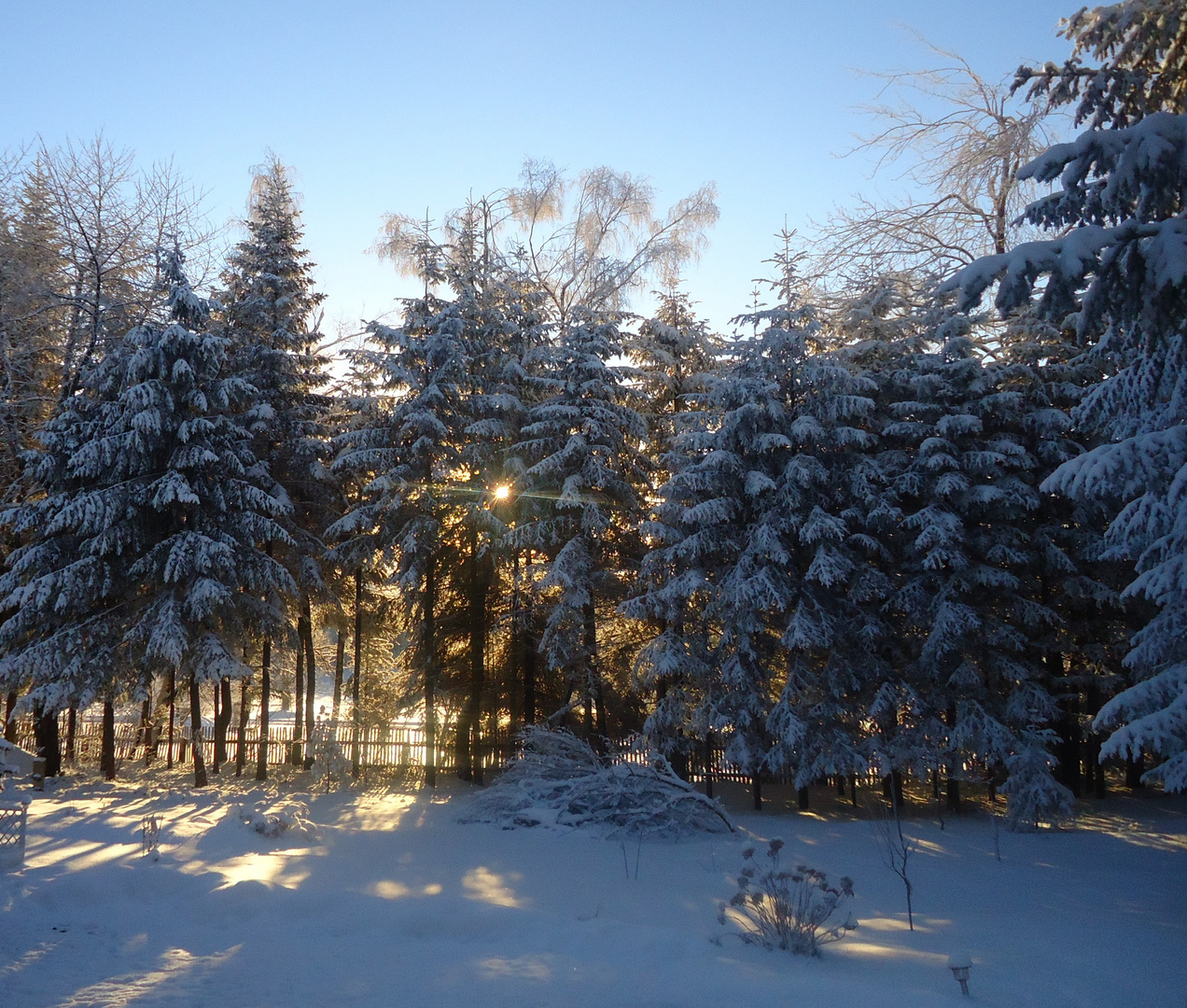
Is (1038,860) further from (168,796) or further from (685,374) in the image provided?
(168,796)

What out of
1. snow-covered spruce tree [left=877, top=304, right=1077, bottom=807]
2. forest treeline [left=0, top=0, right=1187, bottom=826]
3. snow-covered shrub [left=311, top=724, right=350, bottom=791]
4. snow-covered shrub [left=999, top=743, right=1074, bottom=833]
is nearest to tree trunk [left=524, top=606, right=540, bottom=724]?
forest treeline [left=0, top=0, right=1187, bottom=826]

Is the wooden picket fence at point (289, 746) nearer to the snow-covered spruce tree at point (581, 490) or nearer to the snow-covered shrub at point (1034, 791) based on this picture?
the snow-covered spruce tree at point (581, 490)

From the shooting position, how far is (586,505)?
17.7 metres

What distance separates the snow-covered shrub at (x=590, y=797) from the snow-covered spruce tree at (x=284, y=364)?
6.73 metres

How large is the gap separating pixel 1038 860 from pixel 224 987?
11679 mm

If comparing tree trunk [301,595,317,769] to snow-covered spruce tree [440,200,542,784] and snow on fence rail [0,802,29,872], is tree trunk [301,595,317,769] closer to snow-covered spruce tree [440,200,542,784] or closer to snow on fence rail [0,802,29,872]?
snow-covered spruce tree [440,200,542,784]

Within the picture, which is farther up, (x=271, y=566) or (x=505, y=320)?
(x=505, y=320)

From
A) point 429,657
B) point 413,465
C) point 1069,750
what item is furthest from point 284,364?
point 1069,750

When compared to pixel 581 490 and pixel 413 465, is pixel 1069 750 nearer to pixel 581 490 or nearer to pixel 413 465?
pixel 581 490

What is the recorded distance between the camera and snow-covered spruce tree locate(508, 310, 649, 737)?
678 inches

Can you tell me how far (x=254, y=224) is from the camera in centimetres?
1986

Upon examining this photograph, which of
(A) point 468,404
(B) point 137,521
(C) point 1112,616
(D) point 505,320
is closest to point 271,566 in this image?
(B) point 137,521

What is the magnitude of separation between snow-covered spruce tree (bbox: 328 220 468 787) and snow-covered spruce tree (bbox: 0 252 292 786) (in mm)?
1902

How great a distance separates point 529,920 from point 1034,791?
10.4 metres
